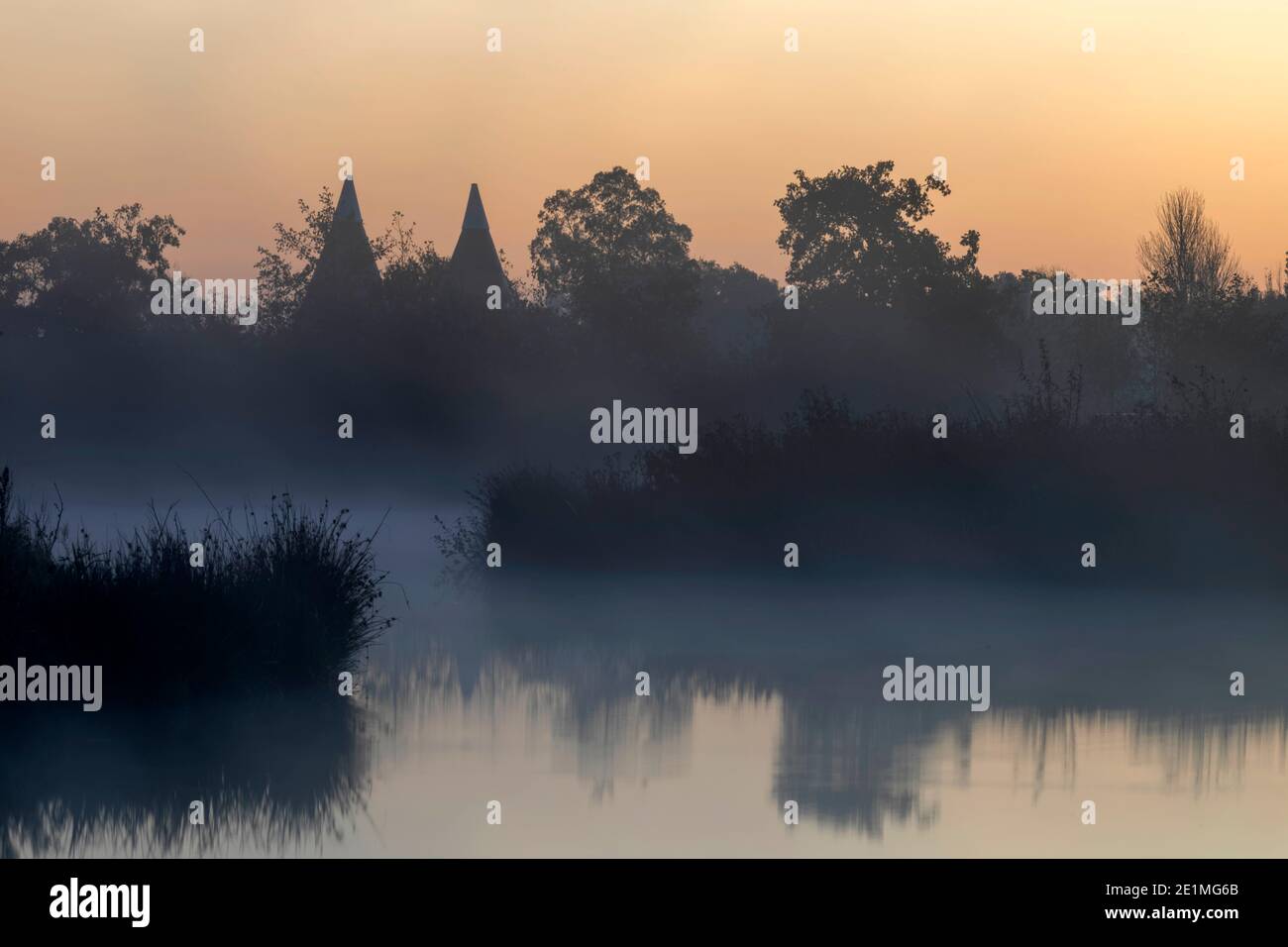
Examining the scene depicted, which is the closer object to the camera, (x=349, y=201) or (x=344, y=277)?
(x=344, y=277)

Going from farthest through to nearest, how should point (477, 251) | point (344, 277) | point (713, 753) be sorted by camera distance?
1. point (477, 251)
2. point (344, 277)
3. point (713, 753)

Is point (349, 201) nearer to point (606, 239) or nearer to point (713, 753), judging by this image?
point (606, 239)

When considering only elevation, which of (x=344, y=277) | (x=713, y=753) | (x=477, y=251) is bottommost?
(x=713, y=753)

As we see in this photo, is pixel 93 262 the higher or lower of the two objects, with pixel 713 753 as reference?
higher

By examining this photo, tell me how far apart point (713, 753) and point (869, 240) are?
49.0 metres

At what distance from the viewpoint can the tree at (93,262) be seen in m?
69.5

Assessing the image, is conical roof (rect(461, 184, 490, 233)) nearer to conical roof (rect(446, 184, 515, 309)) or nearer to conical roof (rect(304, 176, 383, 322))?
conical roof (rect(446, 184, 515, 309))

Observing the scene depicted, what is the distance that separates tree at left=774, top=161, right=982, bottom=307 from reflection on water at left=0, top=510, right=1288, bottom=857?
41.8 meters

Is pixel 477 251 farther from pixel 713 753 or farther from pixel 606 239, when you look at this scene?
→ pixel 713 753

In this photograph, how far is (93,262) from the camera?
2881 inches

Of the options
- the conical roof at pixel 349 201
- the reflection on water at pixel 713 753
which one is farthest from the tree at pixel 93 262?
the reflection on water at pixel 713 753

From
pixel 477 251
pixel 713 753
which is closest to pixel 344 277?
pixel 477 251

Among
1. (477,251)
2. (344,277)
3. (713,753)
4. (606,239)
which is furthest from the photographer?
(477,251)

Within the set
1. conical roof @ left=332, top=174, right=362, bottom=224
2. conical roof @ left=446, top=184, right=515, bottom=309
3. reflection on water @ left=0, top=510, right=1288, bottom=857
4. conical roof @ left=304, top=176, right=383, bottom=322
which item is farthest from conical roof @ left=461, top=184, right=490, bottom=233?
reflection on water @ left=0, top=510, right=1288, bottom=857
